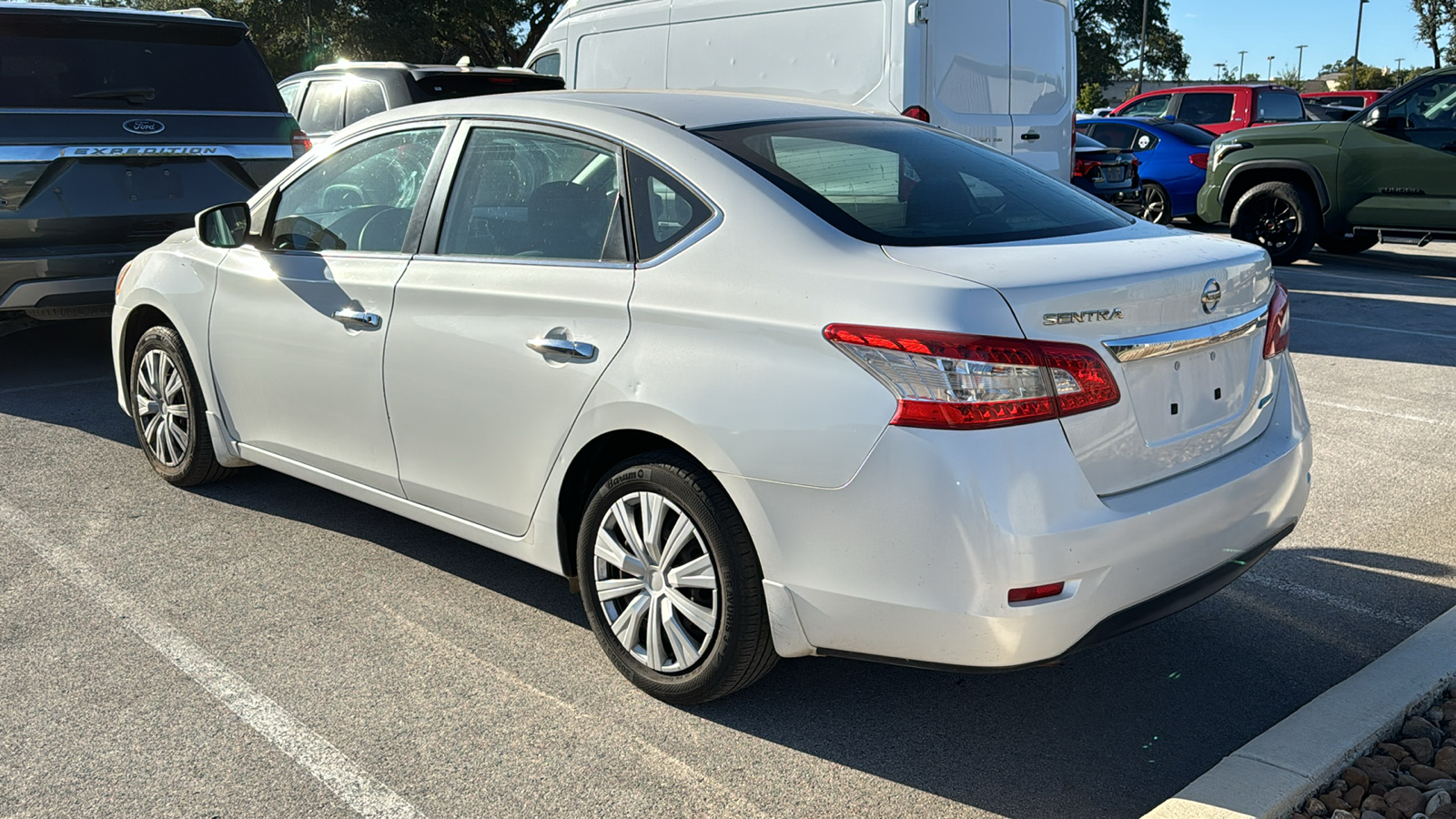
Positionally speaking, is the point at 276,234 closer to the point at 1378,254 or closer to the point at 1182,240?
the point at 1182,240

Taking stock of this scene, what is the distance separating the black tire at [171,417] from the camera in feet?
16.6

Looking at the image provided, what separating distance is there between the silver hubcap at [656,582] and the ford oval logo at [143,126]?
4830 millimetres

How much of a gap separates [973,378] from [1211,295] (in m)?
0.82

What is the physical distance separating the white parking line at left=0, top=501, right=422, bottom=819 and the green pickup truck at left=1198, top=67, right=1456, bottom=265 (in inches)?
452

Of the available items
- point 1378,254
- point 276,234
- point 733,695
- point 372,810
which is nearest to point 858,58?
point 276,234

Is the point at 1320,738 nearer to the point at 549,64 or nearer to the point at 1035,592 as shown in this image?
the point at 1035,592

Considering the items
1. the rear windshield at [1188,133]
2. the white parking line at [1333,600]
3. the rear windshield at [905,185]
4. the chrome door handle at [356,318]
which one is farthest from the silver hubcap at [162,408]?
the rear windshield at [1188,133]

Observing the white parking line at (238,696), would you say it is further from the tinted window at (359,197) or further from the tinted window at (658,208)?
the tinted window at (658,208)

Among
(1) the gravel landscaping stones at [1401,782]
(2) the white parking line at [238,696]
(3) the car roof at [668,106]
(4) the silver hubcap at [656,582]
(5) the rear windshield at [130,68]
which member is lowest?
(1) the gravel landscaping stones at [1401,782]

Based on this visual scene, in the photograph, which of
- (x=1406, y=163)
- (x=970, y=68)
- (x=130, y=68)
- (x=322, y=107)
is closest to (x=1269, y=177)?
(x=1406, y=163)

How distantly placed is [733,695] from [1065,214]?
1.66 meters

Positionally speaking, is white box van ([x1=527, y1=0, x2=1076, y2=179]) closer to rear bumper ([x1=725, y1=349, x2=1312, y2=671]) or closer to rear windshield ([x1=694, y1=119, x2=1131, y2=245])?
rear windshield ([x1=694, y1=119, x2=1131, y2=245])

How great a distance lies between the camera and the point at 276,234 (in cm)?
462

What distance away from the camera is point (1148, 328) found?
9.77 ft
